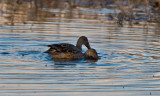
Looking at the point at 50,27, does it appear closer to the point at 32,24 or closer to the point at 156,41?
the point at 32,24

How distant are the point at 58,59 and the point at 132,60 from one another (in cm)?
193

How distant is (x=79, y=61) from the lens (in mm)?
11680

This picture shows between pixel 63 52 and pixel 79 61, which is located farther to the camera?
pixel 63 52

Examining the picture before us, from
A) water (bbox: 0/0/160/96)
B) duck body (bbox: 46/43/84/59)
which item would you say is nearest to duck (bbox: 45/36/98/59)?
duck body (bbox: 46/43/84/59)

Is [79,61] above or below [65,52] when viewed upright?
below

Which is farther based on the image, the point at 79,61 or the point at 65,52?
the point at 65,52

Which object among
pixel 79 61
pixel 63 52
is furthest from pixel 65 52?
pixel 79 61

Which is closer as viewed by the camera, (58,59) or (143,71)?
(143,71)

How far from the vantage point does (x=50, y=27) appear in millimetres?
17016

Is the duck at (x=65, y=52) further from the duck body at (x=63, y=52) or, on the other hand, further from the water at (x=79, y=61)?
the water at (x=79, y=61)

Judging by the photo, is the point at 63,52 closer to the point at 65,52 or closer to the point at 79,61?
the point at 65,52

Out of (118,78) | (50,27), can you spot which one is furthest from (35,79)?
(50,27)

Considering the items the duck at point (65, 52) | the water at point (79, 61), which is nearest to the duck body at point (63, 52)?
the duck at point (65, 52)

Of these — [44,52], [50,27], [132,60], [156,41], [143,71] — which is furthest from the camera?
[50,27]
